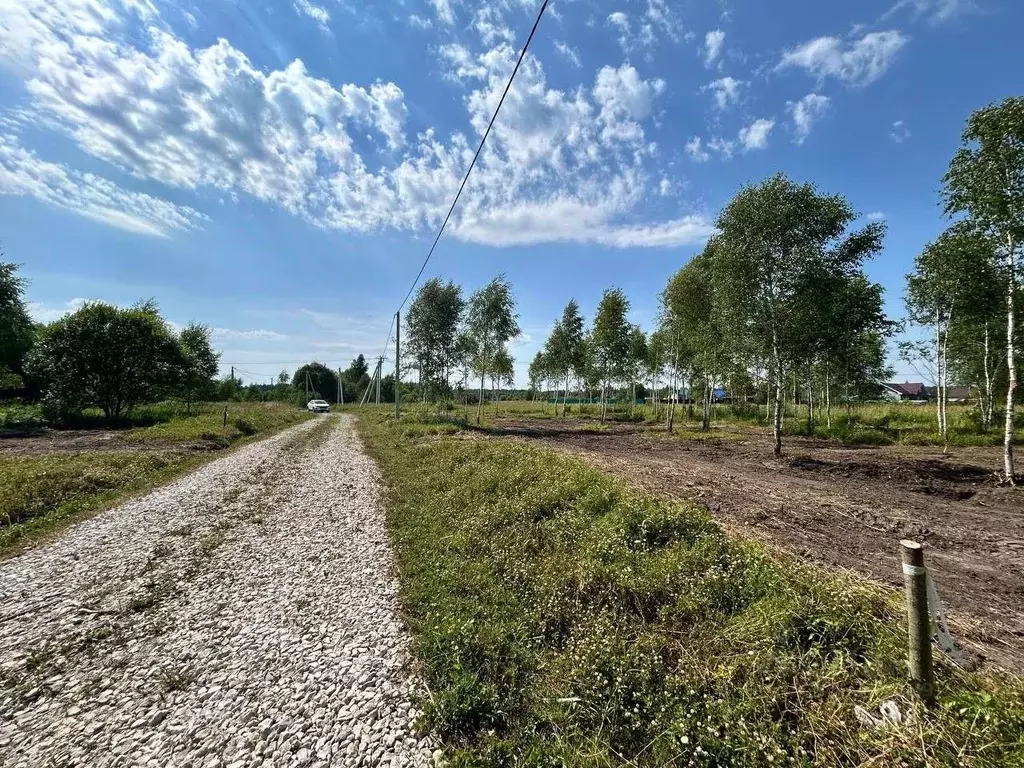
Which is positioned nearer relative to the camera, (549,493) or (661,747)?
(661,747)

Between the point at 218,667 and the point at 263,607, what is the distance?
1247 mm

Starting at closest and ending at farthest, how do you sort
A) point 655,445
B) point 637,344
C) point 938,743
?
point 938,743 → point 655,445 → point 637,344

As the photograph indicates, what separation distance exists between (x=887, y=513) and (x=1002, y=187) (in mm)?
10109

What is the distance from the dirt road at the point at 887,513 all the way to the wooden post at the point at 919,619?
0.98m

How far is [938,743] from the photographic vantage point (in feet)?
8.42

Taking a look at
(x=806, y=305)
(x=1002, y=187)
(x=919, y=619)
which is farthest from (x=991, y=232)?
(x=919, y=619)

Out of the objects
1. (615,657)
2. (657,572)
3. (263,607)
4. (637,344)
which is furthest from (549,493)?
(637,344)

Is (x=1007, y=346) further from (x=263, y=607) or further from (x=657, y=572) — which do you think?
(x=263, y=607)

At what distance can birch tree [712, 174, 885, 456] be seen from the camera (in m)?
16.6

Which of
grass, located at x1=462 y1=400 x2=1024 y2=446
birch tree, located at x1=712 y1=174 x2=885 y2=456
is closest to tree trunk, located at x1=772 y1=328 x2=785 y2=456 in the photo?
birch tree, located at x1=712 y1=174 x2=885 y2=456

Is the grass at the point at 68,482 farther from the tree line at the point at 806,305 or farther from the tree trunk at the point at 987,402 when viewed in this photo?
the tree trunk at the point at 987,402

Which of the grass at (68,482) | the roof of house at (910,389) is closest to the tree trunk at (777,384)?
the grass at (68,482)

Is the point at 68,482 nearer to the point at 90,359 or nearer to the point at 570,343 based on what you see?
the point at 90,359

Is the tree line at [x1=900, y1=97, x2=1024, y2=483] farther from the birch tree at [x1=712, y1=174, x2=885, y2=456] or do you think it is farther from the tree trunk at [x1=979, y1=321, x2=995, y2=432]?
the tree trunk at [x1=979, y1=321, x2=995, y2=432]
